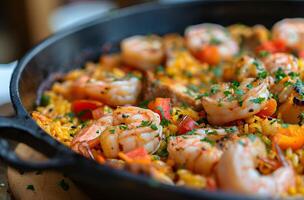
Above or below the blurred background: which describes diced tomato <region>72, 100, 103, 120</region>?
above

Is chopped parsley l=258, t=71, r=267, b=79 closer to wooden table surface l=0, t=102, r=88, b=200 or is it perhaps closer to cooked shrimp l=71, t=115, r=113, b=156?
cooked shrimp l=71, t=115, r=113, b=156

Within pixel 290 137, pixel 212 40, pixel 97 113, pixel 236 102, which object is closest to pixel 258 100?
pixel 236 102

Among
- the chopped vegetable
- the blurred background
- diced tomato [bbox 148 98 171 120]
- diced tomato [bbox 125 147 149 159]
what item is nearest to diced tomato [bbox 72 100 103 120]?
the chopped vegetable

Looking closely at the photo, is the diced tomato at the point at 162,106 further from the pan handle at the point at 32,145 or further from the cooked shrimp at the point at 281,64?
the pan handle at the point at 32,145

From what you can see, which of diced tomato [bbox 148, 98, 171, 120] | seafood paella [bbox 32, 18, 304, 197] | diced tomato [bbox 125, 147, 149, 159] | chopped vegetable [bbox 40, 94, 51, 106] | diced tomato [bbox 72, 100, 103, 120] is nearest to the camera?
seafood paella [bbox 32, 18, 304, 197]

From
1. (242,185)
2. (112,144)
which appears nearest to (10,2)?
(112,144)

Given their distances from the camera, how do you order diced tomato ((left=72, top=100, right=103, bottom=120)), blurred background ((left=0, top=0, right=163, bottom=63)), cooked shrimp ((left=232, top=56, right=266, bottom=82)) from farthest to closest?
1. blurred background ((left=0, top=0, right=163, bottom=63))
2. diced tomato ((left=72, top=100, right=103, bottom=120))
3. cooked shrimp ((left=232, top=56, right=266, bottom=82))

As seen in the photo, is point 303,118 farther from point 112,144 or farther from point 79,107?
point 79,107

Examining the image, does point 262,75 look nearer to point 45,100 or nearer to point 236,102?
point 236,102
